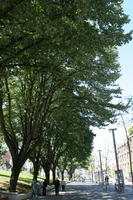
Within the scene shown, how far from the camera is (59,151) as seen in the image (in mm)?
59188

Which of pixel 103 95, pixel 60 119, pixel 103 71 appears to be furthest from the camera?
pixel 60 119

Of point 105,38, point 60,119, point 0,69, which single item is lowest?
point 0,69

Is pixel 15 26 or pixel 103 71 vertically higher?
pixel 103 71

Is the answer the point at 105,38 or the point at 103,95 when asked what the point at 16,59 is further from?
the point at 103,95

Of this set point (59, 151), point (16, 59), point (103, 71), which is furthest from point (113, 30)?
point (59, 151)

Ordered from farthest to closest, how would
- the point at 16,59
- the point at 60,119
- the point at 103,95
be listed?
the point at 60,119
the point at 103,95
the point at 16,59

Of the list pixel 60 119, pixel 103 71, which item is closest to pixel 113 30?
pixel 103 71

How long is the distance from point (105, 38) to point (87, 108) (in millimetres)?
15104

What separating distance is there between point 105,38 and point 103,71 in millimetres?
11646

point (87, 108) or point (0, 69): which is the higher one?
point (87, 108)

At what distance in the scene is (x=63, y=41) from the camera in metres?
14.4

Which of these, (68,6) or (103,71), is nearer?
(68,6)

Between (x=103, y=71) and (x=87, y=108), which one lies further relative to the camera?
(x=87, y=108)

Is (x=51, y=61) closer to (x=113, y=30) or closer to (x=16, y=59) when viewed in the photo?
(x=16, y=59)
